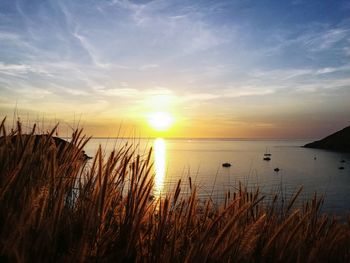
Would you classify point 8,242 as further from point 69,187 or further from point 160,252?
point 69,187

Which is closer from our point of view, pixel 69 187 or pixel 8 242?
pixel 8 242

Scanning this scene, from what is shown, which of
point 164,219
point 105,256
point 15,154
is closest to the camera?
point 105,256

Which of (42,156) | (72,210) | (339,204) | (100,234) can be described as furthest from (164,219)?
(339,204)

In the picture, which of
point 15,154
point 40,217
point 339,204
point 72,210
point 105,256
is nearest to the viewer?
point 40,217

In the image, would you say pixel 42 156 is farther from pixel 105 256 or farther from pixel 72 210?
pixel 105 256

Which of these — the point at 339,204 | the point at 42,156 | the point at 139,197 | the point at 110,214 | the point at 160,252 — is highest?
the point at 42,156

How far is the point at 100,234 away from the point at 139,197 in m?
0.40

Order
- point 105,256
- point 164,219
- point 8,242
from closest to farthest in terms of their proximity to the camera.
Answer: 1. point 8,242
2. point 105,256
3. point 164,219

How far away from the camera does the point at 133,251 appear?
253cm

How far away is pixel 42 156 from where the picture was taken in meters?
3.31

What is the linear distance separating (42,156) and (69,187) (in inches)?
16.6

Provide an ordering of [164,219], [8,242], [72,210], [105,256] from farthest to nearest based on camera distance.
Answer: [72,210] → [164,219] → [105,256] → [8,242]

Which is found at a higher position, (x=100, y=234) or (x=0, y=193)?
(x=0, y=193)

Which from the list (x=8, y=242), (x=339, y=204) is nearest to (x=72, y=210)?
(x=8, y=242)
